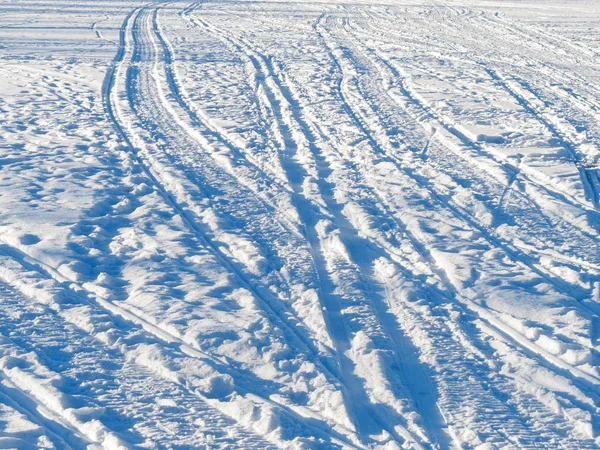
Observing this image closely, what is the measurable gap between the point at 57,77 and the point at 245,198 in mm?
6625

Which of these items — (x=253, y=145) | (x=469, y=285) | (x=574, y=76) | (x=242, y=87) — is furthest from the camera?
(x=574, y=76)

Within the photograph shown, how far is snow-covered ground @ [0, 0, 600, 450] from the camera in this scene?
431 centimetres

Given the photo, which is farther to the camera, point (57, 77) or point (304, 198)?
point (57, 77)

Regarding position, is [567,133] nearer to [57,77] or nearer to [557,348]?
[557,348]

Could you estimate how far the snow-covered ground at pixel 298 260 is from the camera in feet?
14.1

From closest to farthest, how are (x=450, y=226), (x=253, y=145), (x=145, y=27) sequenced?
(x=450, y=226)
(x=253, y=145)
(x=145, y=27)

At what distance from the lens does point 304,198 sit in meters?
7.46

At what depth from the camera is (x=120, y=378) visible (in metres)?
4.56

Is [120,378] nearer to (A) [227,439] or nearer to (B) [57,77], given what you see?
(A) [227,439]

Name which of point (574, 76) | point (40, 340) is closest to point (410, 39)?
point (574, 76)

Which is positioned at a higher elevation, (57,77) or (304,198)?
(304,198)

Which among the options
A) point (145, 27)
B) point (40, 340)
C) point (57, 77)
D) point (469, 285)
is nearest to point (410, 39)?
point (145, 27)

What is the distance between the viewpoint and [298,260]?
6.12 meters

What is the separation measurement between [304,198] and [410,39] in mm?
10853
